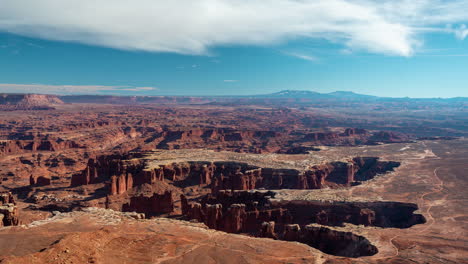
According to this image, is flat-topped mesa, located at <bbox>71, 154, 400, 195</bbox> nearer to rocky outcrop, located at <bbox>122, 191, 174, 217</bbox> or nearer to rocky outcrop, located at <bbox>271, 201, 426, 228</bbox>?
rocky outcrop, located at <bbox>122, 191, 174, 217</bbox>

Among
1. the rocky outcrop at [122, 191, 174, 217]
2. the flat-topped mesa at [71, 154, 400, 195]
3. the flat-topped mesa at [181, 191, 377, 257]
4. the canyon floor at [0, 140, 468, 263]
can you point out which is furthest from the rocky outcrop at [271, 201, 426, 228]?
the rocky outcrop at [122, 191, 174, 217]

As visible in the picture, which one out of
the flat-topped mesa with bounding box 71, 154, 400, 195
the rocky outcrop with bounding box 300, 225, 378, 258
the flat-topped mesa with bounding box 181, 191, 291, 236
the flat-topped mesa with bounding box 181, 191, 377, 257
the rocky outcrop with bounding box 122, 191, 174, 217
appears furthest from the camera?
the flat-topped mesa with bounding box 71, 154, 400, 195

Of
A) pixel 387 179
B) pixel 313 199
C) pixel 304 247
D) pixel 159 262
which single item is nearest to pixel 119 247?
pixel 159 262

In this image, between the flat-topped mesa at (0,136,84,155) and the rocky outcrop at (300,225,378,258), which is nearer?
the rocky outcrop at (300,225,378,258)

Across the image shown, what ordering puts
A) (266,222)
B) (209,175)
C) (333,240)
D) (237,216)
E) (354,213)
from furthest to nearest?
(209,175) < (354,213) < (237,216) < (266,222) < (333,240)

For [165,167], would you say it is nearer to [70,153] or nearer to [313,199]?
[313,199]

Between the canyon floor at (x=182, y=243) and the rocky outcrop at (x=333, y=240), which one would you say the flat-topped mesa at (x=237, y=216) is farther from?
the canyon floor at (x=182, y=243)

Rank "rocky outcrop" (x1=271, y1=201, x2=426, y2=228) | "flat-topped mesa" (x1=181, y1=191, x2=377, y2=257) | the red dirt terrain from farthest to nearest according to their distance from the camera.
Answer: "rocky outcrop" (x1=271, y1=201, x2=426, y2=228) → "flat-topped mesa" (x1=181, y1=191, x2=377, y2=257) → the red dirt terrain

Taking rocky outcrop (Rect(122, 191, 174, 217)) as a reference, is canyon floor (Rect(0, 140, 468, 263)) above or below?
above

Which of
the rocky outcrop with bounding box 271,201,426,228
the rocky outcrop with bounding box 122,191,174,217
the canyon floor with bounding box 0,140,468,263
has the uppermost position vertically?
the canyon floor with bounding box 0,140,468,263

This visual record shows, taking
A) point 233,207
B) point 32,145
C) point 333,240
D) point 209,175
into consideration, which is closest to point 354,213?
point 333,240

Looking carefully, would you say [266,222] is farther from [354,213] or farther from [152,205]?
[152,205]
